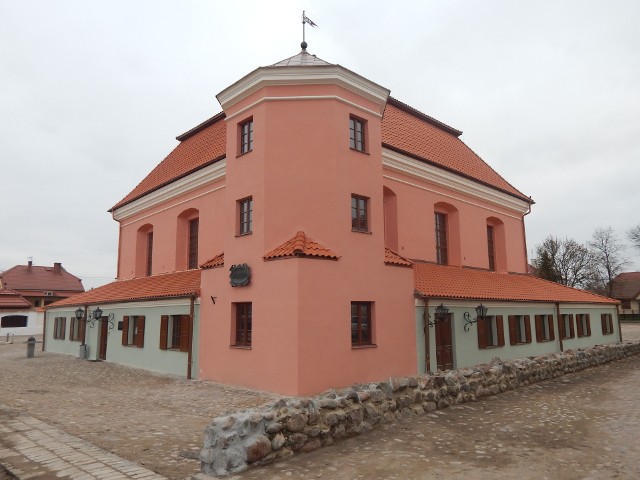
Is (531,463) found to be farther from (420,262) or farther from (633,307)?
(633,307)

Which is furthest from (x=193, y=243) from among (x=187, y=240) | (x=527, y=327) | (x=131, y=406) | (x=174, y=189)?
(x=527, y=327)

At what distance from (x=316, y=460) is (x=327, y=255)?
5985mm

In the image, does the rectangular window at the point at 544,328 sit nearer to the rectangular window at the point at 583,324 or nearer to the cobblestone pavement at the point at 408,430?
the rectangular window at the point at 583,324

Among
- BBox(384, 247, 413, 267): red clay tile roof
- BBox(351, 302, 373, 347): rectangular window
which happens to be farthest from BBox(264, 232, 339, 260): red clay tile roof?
BBox(384, 247, 413, 267): red clay tile roof

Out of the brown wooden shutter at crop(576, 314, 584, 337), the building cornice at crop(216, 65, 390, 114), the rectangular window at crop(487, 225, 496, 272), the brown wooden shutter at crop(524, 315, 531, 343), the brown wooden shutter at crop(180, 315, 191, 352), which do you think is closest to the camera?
the building cornice at crop(216, 65, 390, 114)

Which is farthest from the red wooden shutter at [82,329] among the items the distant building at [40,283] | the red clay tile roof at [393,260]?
the distant building at [40,283]

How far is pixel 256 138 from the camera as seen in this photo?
13438mm

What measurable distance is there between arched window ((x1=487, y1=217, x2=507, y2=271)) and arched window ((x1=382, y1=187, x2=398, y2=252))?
7731 millimetres

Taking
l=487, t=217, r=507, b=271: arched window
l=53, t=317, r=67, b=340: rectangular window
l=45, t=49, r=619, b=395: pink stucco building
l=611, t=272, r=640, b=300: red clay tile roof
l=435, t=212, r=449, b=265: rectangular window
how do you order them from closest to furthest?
1. l=45, t=49, r=619, b=395: pink stucco building
2. l=435, t=212, r=449, b=265: rectangular window
3. l=487, t=217, r=507, b=271: arched window
4. l=53, t=317, r=67, b=340: rectangular window
5. l=611, t=272, r=640, b=300: red clay tile roof

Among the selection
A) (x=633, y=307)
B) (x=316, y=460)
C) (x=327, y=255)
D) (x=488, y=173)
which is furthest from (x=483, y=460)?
(x=633, y=307)

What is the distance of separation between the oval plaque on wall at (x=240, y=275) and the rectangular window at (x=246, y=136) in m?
3.71

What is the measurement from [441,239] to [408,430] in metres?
12.5

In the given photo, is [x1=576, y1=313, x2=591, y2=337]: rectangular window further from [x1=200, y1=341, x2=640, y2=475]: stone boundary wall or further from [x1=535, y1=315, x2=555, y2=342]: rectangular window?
[x1=200, y1=341, x2=640, y2=475]: stone boundary wall

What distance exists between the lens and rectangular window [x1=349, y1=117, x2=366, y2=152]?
13837mm
